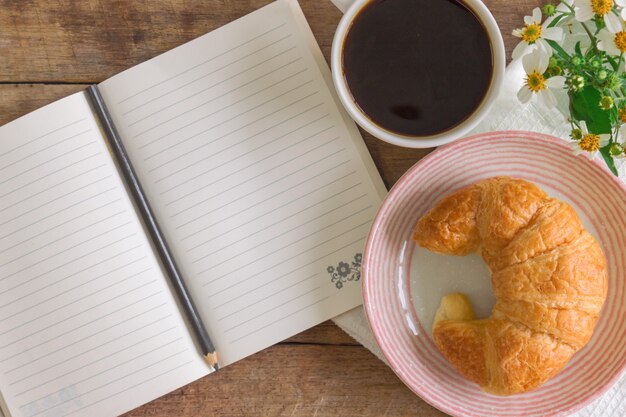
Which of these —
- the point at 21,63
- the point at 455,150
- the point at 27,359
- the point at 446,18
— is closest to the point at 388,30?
the point at 446,18

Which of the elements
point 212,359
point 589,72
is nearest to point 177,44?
point 212,359

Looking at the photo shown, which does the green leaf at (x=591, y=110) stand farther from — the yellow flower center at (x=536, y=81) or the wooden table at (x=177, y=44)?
the wooden table at (x=177, y=44)

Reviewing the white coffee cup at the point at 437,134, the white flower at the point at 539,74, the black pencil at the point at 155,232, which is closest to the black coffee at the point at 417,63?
the white coffee cup at the point at 437,134

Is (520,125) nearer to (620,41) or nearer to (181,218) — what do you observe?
(620,41)

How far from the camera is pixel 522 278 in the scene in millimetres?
814

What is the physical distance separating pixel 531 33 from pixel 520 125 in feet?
0.74

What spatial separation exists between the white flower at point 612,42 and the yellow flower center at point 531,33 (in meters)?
0.07

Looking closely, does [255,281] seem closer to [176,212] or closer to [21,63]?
[176,212]

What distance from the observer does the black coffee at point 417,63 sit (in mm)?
858

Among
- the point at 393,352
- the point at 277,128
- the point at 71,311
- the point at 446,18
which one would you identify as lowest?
the point at 393,352

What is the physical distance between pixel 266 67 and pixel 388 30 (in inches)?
8.1

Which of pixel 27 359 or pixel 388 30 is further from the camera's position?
pixel 27 359

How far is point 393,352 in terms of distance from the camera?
0.92 meters

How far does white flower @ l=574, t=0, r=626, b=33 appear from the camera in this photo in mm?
706
